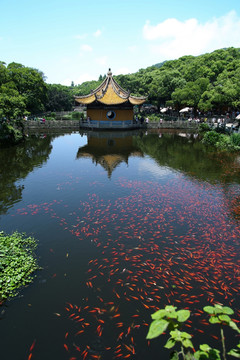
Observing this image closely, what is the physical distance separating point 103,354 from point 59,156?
724 inches

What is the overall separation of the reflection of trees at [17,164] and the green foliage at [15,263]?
308 cm

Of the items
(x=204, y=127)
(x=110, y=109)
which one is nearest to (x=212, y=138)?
(x=204, y=127)

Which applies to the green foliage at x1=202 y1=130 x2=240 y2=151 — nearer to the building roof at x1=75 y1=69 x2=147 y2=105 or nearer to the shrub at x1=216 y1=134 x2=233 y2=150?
the shrub at x1=216 y1=134 x2=233 y2=150

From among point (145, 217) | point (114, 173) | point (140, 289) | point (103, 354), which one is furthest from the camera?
point (114, 173)

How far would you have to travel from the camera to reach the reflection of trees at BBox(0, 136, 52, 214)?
12.5m

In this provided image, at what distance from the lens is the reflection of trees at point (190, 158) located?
17.2 metres

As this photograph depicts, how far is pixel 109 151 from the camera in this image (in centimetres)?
2341

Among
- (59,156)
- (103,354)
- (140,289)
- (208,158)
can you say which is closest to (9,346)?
(103,354)

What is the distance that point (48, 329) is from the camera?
5430 mm

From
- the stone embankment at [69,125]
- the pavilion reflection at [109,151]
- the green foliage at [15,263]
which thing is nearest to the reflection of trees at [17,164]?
the green foliage at [15,263]

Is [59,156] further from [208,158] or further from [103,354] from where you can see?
[103,354]

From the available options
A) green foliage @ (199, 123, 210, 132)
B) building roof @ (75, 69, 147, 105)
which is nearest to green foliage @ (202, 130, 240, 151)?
green foliage @ (199, 123, 210, 132)

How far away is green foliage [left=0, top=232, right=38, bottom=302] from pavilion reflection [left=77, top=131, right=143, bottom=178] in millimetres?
8486

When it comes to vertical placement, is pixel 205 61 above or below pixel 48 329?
above
